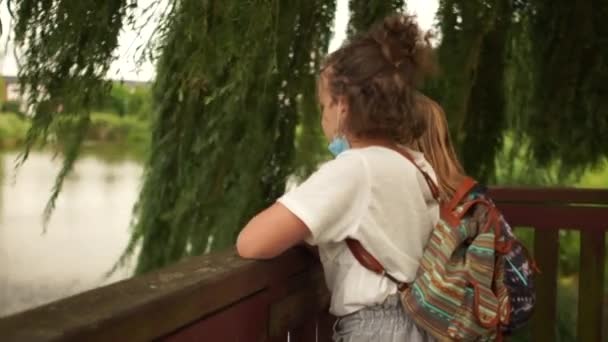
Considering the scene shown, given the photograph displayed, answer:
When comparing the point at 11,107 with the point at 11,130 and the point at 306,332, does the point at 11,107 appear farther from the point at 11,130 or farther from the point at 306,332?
the point at 306,332

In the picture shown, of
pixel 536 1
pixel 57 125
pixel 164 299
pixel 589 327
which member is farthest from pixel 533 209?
pixel 164 299

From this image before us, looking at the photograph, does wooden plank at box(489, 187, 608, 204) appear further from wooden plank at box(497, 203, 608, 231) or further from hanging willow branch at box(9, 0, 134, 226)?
hanging willow branch at box(9, 0, 134, 226)

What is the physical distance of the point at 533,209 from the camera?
1.98 metres

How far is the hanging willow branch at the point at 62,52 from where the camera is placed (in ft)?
6.07

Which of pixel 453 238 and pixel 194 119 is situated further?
pixel 194 119

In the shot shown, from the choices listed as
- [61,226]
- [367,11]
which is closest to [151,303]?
[367,11]

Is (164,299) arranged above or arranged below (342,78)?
below

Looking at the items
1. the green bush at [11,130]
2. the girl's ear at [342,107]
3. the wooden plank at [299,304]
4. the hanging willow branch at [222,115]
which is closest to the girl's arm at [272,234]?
the wooden plank at [299,304]

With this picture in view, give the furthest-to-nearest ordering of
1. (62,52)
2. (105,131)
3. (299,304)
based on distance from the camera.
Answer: (105,131), (62,52), (299,304)

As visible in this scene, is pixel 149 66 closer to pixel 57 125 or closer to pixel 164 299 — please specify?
pixel 57 125

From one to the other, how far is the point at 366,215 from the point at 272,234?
0.47 ft

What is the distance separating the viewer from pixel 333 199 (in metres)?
1.12

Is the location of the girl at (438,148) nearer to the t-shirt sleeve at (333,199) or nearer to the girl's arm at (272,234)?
the t-shirt sleeve at (333,199)

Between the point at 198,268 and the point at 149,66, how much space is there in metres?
1.17
